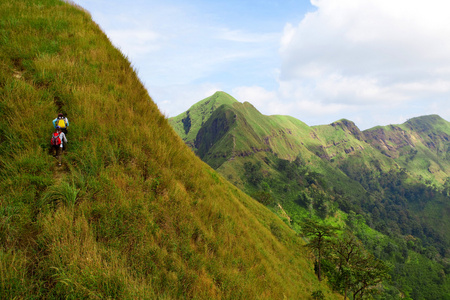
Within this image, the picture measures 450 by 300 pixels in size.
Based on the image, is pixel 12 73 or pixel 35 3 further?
pixel 35 3

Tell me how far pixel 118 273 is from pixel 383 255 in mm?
125132

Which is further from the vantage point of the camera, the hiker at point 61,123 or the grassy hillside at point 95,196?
the hiker at point 61,123

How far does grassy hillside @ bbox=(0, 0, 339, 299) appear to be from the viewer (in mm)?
3449

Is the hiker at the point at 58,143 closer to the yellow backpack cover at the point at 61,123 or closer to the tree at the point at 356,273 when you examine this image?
the yellow backpack cover at the point at 61,123

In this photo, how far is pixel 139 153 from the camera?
643cm

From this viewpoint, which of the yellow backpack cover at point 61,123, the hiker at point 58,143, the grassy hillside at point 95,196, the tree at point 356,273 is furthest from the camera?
the tree at point 356,273

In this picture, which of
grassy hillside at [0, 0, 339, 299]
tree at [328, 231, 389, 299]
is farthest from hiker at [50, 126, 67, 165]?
tree at [328, 231, 389, 299]

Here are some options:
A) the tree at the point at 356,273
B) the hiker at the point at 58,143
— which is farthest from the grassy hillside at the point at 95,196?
the tree at the point at 356,273

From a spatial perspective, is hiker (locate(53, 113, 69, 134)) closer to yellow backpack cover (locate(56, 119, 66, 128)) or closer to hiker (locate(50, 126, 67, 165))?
yellow backpack cover (locate(56, 119, 66, 128))

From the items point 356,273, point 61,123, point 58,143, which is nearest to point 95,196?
point 58,143

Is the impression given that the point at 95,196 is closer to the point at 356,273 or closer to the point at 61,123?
the point at 61,123

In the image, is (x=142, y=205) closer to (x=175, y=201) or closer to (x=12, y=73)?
(x=175, y=201)

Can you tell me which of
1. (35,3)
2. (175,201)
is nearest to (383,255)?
(175,201)

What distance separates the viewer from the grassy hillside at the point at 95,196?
345 cm
